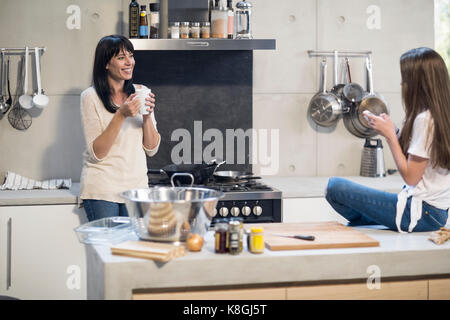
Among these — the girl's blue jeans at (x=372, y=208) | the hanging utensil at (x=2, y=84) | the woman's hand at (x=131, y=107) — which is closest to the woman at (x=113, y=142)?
the woman's hand at (x=131, y=107)

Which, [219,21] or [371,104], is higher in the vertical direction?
[219,21]

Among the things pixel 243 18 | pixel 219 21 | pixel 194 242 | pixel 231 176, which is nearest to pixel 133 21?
pixel 219 21

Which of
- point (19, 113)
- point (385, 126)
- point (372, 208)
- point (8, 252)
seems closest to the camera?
point (385, 126)

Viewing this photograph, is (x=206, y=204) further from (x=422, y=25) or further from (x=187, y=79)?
(x=422, y=25)

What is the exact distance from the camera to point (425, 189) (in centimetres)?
232

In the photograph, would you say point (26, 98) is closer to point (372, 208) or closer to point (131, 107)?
point (131, 107)

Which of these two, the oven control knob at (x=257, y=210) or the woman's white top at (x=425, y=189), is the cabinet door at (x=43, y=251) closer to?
the oven control knob at (x=257, y=210)

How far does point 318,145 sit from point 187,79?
3.12ft

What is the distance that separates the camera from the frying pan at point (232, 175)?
3489 mm

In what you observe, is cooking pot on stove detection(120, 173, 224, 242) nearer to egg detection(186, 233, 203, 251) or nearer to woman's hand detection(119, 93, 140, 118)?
egg detection(186, 233, 203, 251)

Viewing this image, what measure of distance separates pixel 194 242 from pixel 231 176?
1557 mm

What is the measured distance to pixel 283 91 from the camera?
393cm
